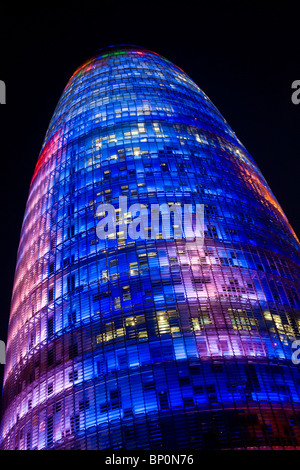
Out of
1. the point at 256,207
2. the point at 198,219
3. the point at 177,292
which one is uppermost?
the point at 256,207

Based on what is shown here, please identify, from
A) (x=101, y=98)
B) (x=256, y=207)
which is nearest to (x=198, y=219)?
(x=256, y=207)

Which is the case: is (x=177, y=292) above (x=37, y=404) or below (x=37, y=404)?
above

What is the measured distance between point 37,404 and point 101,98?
189ft

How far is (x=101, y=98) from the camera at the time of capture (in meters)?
93.1

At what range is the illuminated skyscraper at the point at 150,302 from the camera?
50188mm

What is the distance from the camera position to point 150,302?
5859 centimetres

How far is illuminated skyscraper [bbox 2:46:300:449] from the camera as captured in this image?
50188 millimetres

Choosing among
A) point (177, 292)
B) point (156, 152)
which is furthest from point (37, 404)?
point (156, 152)
